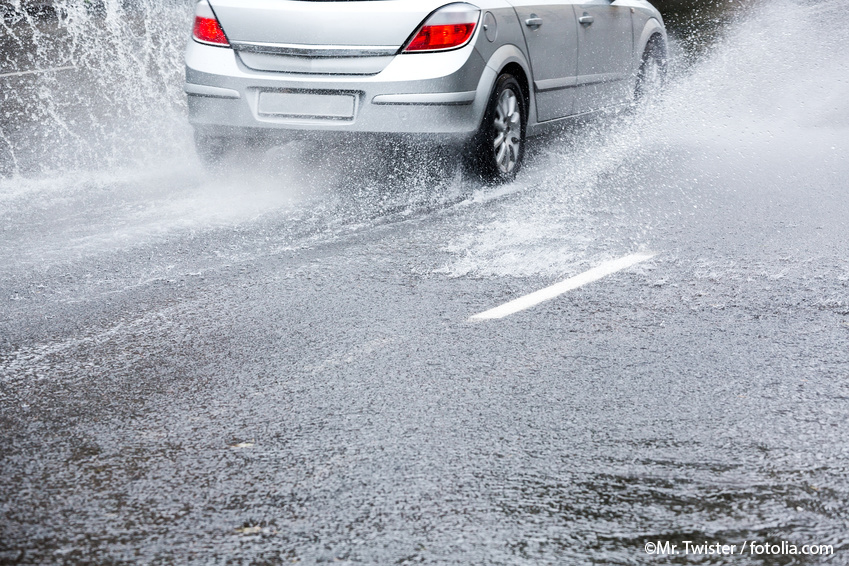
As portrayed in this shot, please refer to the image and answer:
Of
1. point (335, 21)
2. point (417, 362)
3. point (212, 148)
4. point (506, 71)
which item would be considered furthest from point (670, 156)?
point (417, 362)

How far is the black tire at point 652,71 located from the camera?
975 cm

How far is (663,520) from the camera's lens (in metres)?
2.97

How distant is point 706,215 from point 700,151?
230cm

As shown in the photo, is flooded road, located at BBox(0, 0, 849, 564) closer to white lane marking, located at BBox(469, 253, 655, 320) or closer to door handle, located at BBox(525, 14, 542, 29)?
white lane marking, located at BBox(469, 253, 655, 320)

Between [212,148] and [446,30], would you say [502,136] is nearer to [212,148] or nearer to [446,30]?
[446,30]

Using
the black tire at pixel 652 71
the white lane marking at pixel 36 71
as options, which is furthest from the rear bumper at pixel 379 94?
the white lane marking at pixel 36 71

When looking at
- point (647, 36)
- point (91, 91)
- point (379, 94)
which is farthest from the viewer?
point (91, 91)

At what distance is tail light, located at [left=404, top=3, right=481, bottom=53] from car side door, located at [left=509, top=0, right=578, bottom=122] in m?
0.61

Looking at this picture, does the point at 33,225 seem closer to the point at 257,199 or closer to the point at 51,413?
the point at 257,199

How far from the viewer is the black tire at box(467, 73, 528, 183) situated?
7207 millimetres

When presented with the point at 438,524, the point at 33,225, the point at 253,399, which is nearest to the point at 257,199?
the point at 33,225

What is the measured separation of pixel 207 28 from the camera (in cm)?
723

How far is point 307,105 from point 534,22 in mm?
1752

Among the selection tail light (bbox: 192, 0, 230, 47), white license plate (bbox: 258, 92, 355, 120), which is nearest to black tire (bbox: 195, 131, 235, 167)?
white license plate (bbox: 258, 92, 355, 120)
